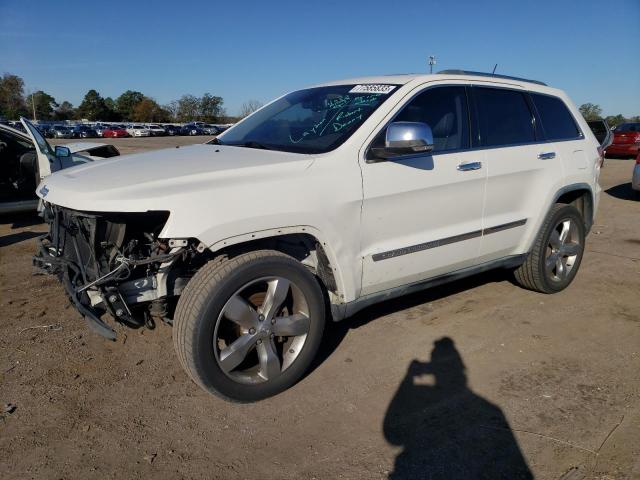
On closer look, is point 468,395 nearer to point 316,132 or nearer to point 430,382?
point 430,382

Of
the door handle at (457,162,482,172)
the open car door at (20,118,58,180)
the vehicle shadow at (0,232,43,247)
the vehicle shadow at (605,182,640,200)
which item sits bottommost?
the vehicle shadow at (0,232,43,247)

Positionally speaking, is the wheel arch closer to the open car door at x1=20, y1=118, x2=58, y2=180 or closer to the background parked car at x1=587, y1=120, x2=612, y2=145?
the background parked car at x1=587, y1=120, x2=612, y2=145

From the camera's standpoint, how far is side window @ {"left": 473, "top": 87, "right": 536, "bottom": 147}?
4016 mm

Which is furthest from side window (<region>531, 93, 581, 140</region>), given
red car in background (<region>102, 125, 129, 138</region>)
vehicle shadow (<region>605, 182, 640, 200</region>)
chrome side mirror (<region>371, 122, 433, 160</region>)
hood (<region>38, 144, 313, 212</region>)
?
red car in background (<region>102, 125, 129, 138</region>)

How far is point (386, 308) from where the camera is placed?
4504 millimetres

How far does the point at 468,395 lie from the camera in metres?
3.16

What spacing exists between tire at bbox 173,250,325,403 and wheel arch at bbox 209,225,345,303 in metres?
0.13

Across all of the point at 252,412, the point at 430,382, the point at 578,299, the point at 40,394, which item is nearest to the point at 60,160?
the point at 40,394

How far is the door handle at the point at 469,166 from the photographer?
3.70m

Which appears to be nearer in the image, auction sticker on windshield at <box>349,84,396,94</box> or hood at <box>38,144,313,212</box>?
hood at <box>38,144,313,212</box>

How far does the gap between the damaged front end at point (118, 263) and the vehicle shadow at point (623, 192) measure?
10703 mm

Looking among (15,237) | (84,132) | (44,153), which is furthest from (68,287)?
(84,132)

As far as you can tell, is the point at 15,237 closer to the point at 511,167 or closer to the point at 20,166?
the point at 20,166

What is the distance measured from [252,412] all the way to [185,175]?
1414 millimetres
